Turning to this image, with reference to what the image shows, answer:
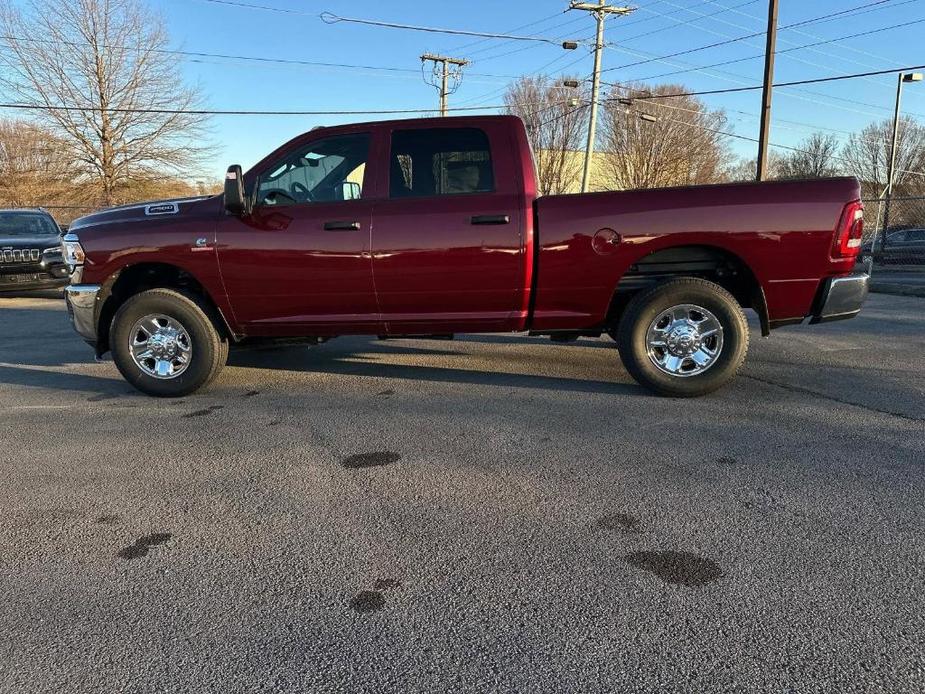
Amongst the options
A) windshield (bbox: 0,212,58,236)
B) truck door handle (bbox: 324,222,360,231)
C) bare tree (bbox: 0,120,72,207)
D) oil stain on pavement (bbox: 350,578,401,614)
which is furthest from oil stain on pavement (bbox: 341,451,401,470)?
bare tree (bbox: 0,120,72,207)

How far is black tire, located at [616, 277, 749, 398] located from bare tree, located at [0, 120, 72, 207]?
115ft

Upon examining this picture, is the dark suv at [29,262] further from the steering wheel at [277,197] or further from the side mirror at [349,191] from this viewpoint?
the side mirror at [349,191]

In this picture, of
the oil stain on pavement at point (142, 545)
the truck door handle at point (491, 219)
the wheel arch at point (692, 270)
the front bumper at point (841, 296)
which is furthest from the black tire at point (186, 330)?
the front bumper at point (841, 296)

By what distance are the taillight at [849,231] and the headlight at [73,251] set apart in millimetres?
5698

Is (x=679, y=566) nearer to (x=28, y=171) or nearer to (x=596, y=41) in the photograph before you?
(x=596, y=41)

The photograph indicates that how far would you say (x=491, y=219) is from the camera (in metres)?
4.84

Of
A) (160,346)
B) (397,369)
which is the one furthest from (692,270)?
(160,346)

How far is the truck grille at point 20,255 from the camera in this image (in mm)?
11391

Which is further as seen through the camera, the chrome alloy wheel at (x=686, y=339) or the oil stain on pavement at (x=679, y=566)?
the chrome alloy wheel at (x=686, y=339)

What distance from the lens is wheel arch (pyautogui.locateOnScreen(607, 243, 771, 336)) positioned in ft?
16.0

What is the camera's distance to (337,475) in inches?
144

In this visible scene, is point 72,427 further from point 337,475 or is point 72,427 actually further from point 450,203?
point 450,203

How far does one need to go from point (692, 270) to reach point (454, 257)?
183 cm

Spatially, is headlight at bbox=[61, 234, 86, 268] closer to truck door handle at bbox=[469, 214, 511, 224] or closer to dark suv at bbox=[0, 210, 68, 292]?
truck door handle at bbox=[469, 214, 511, 224]
